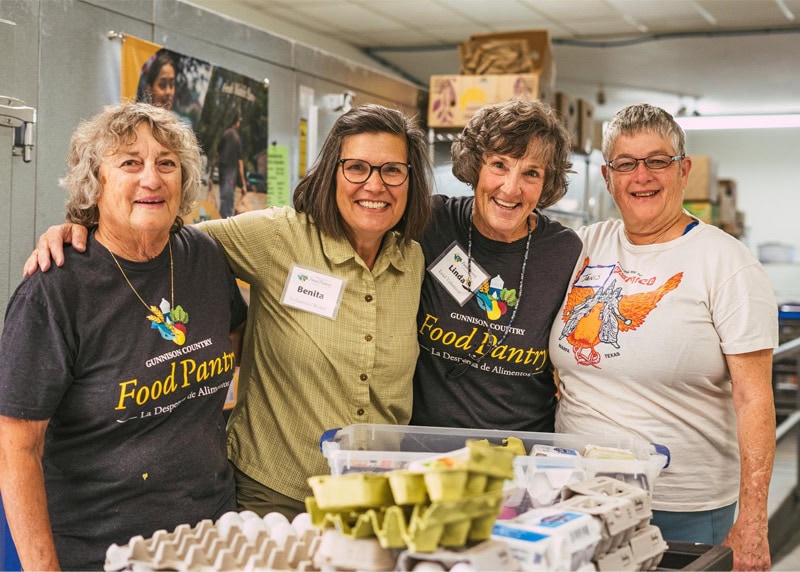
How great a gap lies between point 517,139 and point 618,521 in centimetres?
123

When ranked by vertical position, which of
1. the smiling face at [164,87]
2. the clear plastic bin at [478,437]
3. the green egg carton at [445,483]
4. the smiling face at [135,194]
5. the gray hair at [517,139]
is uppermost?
the smiling face at [164,87]

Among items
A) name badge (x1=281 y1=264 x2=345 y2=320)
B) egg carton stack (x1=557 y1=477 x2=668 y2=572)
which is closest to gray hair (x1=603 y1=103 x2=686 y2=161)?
name badge (x1=281 y1=264 x2=345 y2=320)

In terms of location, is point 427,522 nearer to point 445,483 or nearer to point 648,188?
point 445,483

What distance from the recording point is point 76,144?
1998 mm

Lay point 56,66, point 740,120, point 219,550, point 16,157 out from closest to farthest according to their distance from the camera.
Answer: point 219,550 → point 16,157 → point 56,66 → point 740,120

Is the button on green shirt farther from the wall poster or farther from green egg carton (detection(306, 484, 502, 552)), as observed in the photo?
the wall poster

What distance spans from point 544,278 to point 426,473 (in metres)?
1.27

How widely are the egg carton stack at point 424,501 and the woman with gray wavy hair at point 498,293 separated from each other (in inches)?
40.4

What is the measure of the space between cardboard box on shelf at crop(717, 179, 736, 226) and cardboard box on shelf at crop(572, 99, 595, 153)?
2112 millimetres

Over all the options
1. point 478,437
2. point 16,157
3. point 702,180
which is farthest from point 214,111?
point 702,180

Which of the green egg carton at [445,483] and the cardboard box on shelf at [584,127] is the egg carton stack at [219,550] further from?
the cardboard box on shelf at [584,127]

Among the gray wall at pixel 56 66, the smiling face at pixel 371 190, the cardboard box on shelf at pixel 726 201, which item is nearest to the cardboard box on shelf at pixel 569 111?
the cardboard box on shelf at pixel 726 201

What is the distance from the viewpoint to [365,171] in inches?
87.0

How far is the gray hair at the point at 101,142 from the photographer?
1.94m
